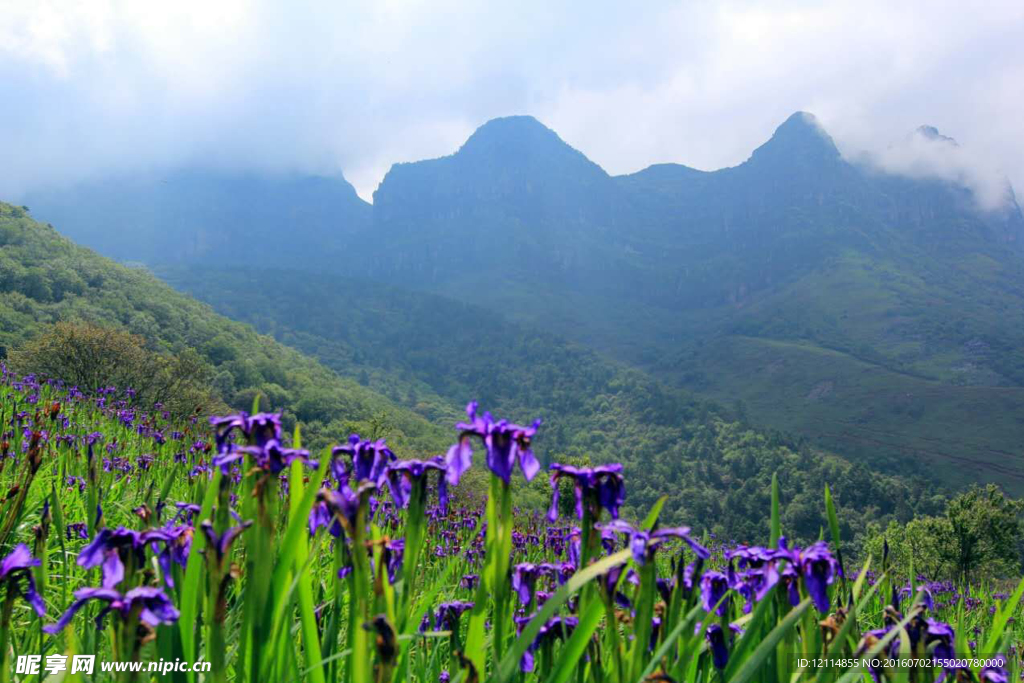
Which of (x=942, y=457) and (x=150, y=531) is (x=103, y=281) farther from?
(x=942, y=457)

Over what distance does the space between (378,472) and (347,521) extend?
1.60 feet

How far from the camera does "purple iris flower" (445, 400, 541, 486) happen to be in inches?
65.7

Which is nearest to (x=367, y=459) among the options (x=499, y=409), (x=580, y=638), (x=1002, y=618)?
(x=580, y=638)

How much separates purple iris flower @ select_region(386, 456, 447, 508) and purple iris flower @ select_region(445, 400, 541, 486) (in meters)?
0.08

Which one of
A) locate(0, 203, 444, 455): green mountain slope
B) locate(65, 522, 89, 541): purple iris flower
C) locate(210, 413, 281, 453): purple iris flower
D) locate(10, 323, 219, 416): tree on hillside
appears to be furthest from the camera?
locate(0, 203, 444, 455): green mountain slope

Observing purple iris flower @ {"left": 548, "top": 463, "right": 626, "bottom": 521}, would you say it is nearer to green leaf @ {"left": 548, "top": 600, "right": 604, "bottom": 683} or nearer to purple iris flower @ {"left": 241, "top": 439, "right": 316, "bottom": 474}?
green leaf @ {"left": 548, "top": 600, "right": 604, "bottom": 683}

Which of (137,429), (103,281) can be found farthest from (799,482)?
(137,429)

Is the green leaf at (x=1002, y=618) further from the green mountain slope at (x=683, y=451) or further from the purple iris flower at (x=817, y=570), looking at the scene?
the green mountain slope at (x=683, y=451)

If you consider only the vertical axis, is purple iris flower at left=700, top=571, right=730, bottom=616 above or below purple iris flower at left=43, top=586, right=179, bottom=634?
below

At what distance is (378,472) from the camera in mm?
1833

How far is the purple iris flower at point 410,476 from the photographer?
173 centimetres

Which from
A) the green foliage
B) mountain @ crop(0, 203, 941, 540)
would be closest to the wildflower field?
mountain @ crop(0, 203, 941, 540)

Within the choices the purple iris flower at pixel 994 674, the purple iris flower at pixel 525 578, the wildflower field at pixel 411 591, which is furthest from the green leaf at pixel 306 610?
the purple iris flower at pixel 994 674

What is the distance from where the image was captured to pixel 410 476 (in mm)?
1751
